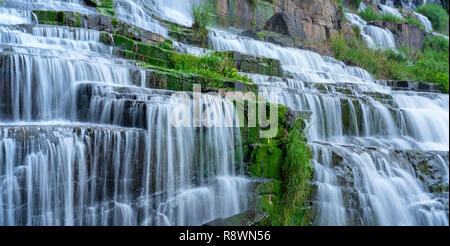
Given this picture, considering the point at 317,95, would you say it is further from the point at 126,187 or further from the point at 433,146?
the point at 126,187

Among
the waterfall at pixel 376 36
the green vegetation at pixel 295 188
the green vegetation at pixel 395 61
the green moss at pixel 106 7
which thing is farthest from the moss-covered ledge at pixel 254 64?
the waterfall at pixel 376 36

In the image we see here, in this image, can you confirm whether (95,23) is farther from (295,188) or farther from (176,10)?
(176,10)

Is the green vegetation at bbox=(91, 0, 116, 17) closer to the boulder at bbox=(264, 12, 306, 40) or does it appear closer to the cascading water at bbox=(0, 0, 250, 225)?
the cascading water at bbox=(0, 0, 250, 225)

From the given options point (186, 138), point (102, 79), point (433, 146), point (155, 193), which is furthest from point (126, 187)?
point (433, 146)

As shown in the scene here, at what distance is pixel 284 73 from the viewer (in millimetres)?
10836

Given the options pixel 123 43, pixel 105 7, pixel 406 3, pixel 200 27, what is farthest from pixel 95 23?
pixel 406 3

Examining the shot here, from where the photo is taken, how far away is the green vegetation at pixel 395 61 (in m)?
15.6

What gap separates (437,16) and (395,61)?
1057 centimetres

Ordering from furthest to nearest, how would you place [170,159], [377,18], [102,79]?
[377,18], [102,79], [170,159]

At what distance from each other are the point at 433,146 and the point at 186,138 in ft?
21.5

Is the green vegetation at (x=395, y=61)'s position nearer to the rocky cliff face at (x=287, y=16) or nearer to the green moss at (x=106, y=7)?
the rocky cliff face at (x=287, y=16)

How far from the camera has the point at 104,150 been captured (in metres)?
4.36

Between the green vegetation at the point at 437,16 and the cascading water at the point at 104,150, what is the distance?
84.1ft
